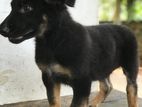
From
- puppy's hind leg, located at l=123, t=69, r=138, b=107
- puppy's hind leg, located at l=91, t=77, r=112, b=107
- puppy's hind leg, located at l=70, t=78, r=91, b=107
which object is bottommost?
puppy's hind leg, located at l=91, t=77, r=112, b=107

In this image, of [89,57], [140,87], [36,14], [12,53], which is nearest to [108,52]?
[89,57]

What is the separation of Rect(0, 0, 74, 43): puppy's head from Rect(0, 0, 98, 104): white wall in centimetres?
165

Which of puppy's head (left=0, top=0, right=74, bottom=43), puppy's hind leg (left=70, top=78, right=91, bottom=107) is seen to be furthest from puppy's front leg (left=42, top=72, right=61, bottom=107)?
puppy's head (left=0, top=0, right=74, bottom=43)

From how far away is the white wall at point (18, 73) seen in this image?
6598mm

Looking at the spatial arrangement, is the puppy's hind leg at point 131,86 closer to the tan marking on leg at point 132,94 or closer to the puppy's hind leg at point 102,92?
the tan marking on leg at point 132,94

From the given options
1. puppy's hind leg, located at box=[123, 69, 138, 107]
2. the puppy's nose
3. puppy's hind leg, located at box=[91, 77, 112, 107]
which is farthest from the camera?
puppy's hind leg, located at box=[91, 77, 112, 107]

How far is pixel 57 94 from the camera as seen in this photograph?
5.56m

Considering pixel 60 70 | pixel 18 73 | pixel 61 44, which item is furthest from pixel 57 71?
pixel 18 73

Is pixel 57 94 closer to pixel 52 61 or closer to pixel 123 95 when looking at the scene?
pixel 52 61

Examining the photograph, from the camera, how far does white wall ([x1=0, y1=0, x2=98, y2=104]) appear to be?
6.60 m

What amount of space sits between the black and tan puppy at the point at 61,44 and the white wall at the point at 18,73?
1.37 m

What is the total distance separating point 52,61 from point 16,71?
177 cm

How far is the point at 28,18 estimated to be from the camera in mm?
4797

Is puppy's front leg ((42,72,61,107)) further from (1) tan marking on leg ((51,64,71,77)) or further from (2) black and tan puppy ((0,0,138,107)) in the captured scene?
(1) tan marking on leg ((51,64,71,77))
